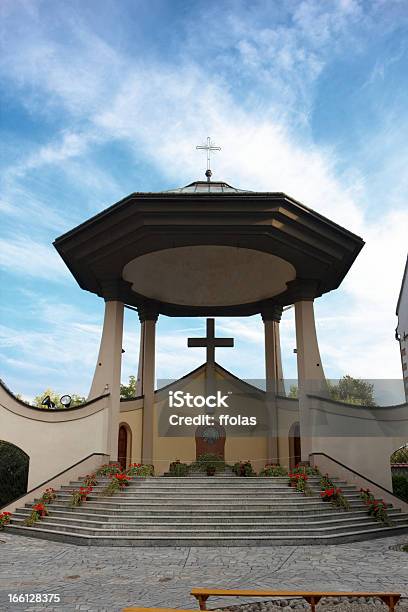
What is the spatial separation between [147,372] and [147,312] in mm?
2747

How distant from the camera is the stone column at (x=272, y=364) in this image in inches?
904

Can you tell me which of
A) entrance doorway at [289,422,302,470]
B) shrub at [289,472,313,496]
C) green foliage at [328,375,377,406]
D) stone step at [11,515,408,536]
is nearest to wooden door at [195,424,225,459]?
entrance doorway at [289,422,302,470]

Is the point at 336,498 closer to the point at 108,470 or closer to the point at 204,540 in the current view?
the point at 204,540

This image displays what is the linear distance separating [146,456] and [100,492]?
23.5 feet

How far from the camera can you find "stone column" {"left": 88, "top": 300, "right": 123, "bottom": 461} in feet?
60.3

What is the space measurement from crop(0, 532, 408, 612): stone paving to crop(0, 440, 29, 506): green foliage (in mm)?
6316

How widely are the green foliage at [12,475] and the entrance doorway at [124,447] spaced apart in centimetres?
391

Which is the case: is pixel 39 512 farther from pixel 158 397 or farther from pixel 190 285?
pixel 190 285

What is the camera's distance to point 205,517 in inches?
499

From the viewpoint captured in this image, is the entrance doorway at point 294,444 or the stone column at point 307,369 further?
the entrance doorway at point 294,444

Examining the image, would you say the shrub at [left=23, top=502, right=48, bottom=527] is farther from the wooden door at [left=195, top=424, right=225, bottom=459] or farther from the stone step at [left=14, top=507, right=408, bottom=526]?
the wooden door at [left=195, top=424, right=225, bottom=459]

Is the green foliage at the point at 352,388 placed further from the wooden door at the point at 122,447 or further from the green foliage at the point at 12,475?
the green foliage at the point at 12,475

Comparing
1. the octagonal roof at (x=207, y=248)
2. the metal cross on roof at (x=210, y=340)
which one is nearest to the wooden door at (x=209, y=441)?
the metal cross on roof at (x=210, y=340)

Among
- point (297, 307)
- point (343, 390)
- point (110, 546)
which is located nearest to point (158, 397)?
point (297, 307)
